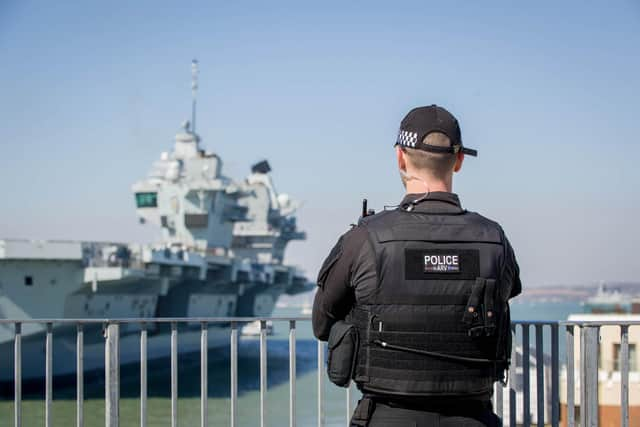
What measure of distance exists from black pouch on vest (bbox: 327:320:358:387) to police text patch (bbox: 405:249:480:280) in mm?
218

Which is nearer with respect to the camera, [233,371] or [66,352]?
[233,371]

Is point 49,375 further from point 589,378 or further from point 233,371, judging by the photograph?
point 589,378

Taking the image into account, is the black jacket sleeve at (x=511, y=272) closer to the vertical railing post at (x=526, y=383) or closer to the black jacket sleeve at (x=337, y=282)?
the black jacket sleeve at (x=337, y=282)

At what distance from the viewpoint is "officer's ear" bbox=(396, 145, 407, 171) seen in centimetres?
238

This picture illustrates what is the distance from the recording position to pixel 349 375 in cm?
231

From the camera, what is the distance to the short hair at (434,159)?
2324 millimetres

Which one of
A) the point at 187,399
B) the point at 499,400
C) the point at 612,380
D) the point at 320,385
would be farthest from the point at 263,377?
the point at 187,399

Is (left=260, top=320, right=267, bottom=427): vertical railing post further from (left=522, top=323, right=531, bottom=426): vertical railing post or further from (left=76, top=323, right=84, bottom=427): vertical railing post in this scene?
(left=522, top=323, right=531, bottom=426): vertical railing post

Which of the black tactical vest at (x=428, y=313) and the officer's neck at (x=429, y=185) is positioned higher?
the officer's neck at (x=429, y=185)

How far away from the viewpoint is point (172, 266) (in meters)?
28.2

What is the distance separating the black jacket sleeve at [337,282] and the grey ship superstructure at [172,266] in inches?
785

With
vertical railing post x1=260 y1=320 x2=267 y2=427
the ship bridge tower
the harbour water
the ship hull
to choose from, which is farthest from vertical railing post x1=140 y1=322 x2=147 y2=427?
the ship bridge tower

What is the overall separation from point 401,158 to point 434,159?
0.34ft

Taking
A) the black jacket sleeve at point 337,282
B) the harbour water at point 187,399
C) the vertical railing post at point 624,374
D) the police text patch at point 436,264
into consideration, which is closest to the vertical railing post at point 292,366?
the vertical railing post at point 624,374
